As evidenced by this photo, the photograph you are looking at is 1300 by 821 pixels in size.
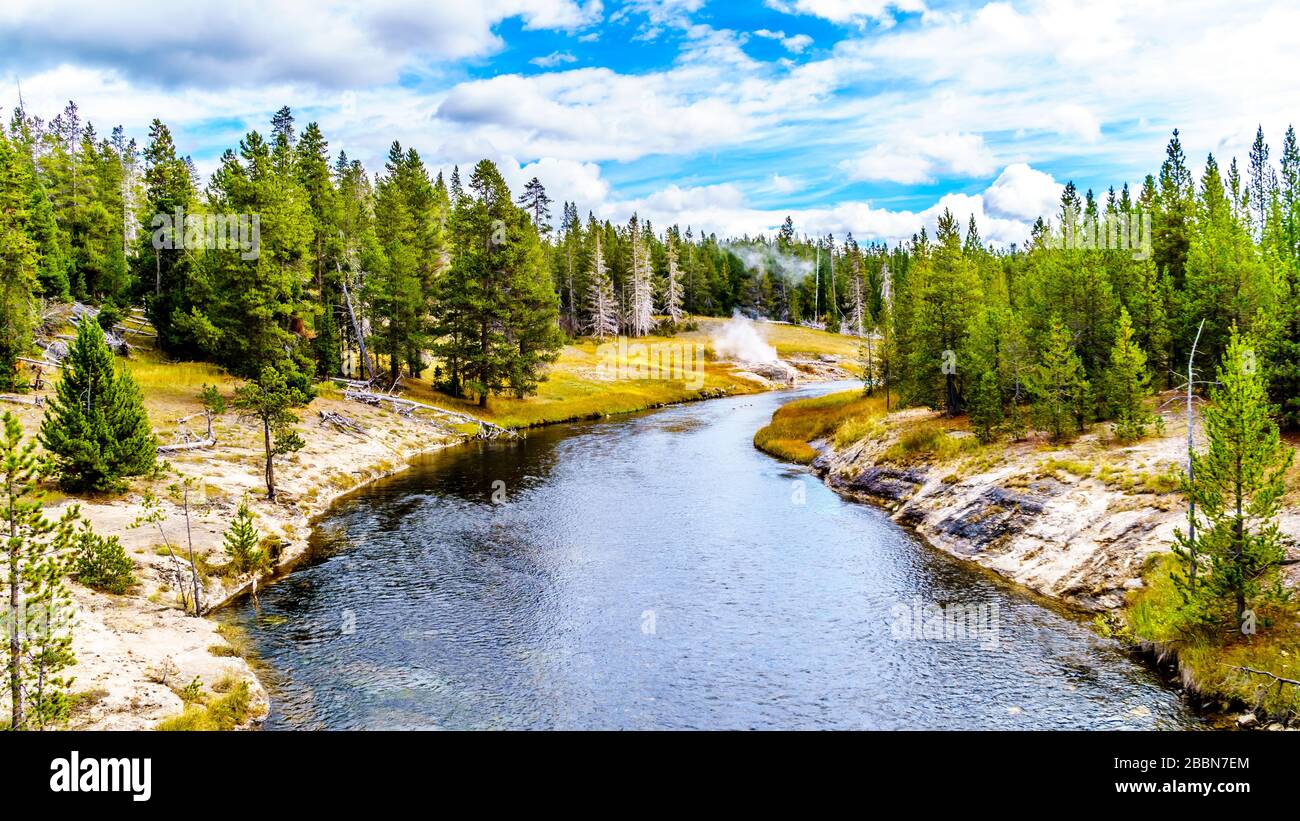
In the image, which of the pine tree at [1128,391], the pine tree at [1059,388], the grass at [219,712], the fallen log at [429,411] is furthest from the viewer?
the fallen log at [429,411]

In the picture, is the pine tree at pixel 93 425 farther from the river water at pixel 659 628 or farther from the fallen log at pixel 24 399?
the fallen log at pixel 24 399

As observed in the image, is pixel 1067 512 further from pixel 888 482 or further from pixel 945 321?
pixel 945 321

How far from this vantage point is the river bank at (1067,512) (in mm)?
24734

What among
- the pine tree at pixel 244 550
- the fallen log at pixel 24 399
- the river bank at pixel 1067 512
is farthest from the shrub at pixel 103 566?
the river bank at pixel 1067 512

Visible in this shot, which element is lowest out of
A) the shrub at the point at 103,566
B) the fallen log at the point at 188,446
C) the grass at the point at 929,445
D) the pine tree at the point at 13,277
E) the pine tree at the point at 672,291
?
the shrub at the point at 103,566

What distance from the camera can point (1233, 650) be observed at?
2119 cm

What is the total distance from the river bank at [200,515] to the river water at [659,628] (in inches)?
72.3

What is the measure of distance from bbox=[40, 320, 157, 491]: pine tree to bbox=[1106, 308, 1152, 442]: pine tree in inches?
1949

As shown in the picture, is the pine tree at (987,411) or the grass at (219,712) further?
the pine tree at (987,411)

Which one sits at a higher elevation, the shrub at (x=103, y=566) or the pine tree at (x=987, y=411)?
the pine tree at (x=987, y=411)

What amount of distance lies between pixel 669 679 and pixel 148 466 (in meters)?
28.2

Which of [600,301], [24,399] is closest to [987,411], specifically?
[24,399]

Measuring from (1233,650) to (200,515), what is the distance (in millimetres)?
40927
